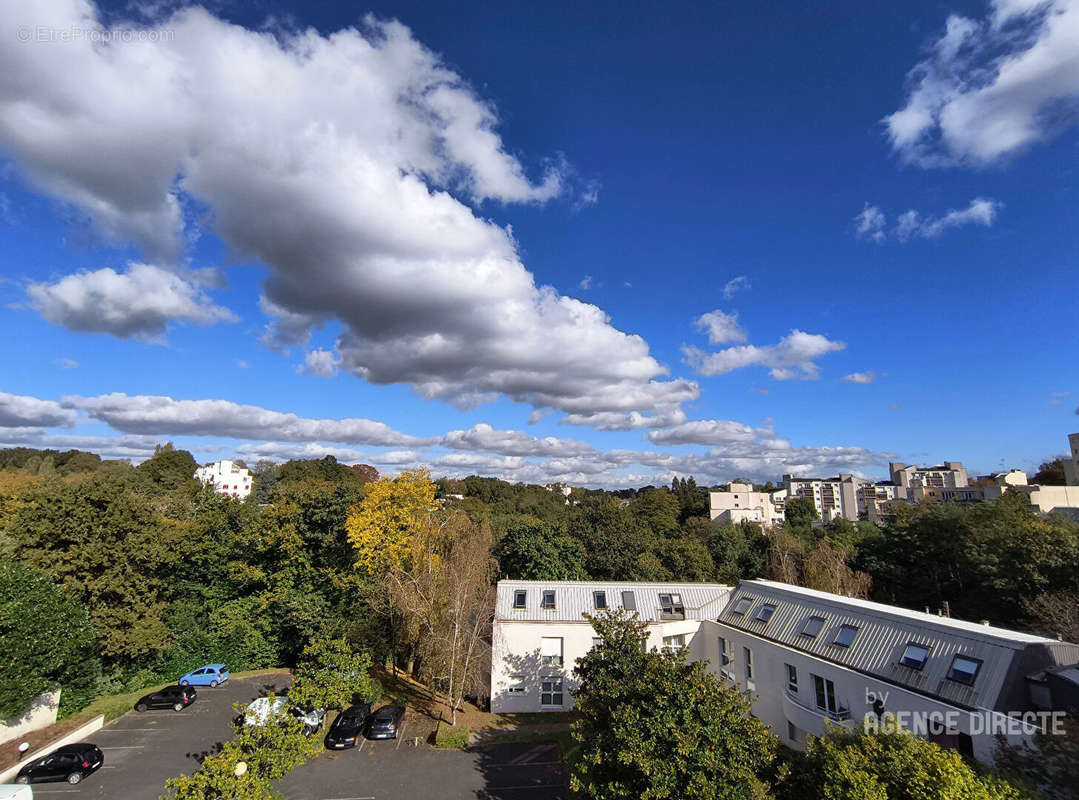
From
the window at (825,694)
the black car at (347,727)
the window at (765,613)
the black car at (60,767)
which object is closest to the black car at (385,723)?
the black car at (347,727)

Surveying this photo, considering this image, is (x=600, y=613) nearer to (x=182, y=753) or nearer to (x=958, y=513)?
(x=182, y=753)

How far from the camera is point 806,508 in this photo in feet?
265

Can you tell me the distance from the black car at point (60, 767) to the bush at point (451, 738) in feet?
40.8

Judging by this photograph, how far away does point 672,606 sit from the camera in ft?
87.0

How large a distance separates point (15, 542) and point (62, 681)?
22.0 ft

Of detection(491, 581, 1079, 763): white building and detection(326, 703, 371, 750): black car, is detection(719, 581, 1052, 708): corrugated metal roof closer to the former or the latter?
detection(491, 581, 1079, 763): white building

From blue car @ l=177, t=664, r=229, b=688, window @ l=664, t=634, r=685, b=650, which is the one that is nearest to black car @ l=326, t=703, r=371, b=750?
blue car @ l=177, t=664, r=229, b=688

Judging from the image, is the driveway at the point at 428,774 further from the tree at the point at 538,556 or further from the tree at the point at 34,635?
the tree at the point at 538,556

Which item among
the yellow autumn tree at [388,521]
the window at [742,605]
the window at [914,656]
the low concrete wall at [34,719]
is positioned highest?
the yellow autumn tree at [388,521]

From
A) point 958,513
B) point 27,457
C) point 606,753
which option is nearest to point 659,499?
point 958,513

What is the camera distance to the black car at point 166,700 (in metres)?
23.4

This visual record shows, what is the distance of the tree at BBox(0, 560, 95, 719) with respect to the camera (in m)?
17.8

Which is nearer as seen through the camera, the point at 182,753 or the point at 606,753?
the point at 606,753

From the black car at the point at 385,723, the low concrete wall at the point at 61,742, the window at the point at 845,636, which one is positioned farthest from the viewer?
the black car at the point at 385,723
